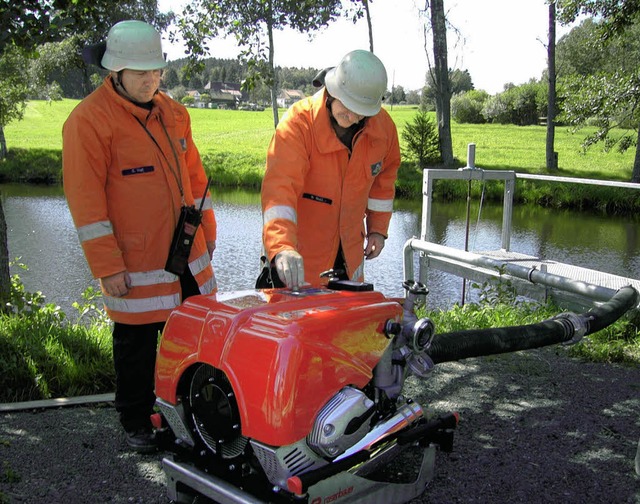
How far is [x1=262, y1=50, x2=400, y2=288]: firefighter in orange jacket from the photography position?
10.1ft

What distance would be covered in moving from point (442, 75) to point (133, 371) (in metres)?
17.4

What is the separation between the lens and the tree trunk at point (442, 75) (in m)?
14.0

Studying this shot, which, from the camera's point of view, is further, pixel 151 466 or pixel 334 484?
pixel 151 466

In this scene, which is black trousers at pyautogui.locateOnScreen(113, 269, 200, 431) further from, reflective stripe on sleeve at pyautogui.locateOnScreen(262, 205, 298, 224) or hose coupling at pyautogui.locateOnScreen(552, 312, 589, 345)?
hose coupling at pyautogui.locateOnScreen(552, 312, 589, 345)

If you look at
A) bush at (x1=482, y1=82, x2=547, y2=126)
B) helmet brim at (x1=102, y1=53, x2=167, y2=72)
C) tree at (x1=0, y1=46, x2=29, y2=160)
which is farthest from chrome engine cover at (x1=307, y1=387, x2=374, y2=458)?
bush at (x1=482, y1=82, x2=547, y2=126)

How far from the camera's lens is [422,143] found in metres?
25.8

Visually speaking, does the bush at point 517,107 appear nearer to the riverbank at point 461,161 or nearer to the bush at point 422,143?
the riverbank at point 461,161

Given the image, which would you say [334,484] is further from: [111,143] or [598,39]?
[598,39]

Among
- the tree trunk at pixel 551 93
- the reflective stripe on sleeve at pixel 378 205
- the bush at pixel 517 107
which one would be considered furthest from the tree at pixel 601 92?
the bush at pixel 517 107

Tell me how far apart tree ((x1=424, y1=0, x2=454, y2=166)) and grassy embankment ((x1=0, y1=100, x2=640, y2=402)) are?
5.42ft

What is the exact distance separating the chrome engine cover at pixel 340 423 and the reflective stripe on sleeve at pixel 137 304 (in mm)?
1315

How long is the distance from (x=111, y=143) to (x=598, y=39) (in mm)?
11297

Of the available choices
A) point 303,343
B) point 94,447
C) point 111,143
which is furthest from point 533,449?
point 111,143

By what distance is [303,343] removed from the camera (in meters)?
2.13
